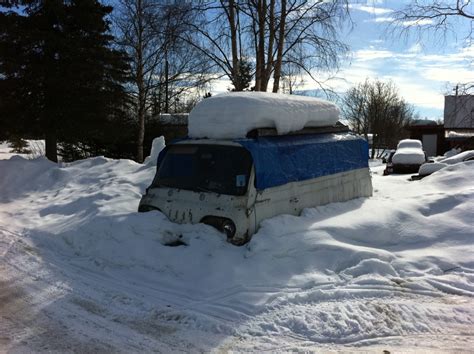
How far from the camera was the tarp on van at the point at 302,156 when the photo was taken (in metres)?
6.57

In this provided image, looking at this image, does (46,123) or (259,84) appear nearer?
(259,84)

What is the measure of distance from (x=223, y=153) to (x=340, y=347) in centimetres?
357

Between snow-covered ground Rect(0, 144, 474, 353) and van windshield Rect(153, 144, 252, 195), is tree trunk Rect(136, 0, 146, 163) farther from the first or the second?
van windshield Rect(153, 144, 252, 195)

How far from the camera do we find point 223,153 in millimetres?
6715

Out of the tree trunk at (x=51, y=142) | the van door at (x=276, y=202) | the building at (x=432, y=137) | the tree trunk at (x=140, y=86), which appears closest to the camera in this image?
the van door at (x=276, y=202)

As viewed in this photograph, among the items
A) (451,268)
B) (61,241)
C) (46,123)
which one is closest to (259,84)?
(46,123)

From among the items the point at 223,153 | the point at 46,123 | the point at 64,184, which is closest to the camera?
the point at 223,153

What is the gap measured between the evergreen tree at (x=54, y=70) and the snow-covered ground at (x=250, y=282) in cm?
938

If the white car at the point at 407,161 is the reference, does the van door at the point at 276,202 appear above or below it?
above

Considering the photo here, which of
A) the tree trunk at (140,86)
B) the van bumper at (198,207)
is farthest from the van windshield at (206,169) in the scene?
the tree trunk at (140,86)

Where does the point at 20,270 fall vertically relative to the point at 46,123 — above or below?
below

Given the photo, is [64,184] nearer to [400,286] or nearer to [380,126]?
[400,286]

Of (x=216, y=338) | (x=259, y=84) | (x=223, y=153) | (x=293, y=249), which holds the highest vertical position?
(x=259, y=84)

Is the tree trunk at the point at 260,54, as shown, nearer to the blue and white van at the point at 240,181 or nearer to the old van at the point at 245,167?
the old van at the point at 245,167
